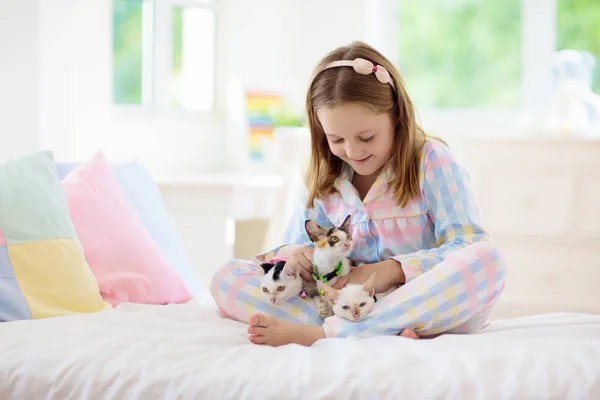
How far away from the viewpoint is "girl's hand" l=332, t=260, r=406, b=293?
1.65m

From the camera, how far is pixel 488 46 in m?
3.72

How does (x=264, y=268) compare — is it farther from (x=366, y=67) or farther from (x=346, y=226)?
(x=366, y=67)

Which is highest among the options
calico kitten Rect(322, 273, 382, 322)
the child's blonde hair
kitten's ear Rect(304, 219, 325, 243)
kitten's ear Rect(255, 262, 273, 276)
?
the child's blonde hair

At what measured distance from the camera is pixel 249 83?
11.6 feet

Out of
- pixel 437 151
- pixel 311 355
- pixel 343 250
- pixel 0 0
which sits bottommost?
pixel 311 355

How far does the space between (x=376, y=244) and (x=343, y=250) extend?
181 mm

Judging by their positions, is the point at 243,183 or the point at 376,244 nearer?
the point at 376,244

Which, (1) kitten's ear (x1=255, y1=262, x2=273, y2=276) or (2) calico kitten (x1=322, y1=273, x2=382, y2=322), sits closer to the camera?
(2) calico kitten (x1=322, y1=273, x2=382, y2=322)

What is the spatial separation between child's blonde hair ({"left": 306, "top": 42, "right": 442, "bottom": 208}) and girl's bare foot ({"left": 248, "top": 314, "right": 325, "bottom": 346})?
43 centimetres

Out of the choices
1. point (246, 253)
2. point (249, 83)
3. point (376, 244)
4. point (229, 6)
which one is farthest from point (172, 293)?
point (229, 6)

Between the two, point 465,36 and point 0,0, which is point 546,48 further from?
point 0,0

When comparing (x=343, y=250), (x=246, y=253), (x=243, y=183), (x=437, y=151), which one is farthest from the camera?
(x=246, y=253)

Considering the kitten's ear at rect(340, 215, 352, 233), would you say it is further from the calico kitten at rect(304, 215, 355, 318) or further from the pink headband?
the pink headband

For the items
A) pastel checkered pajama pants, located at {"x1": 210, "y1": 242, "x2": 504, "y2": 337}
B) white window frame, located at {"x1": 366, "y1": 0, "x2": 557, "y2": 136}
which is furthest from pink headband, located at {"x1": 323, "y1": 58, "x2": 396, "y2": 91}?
white window frame, located at {"x1": 366, "y1": 0, "x2": 557, "y2": 136}
